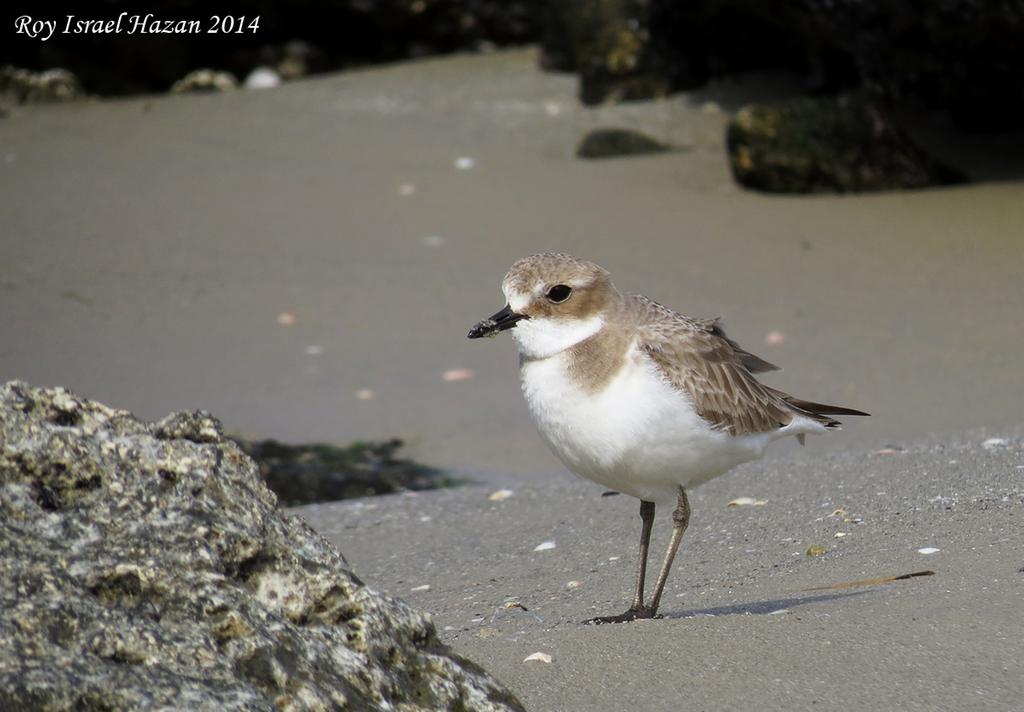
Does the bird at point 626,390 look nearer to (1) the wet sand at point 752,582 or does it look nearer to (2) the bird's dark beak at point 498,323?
(2) the bird's dark beak at point 498,323

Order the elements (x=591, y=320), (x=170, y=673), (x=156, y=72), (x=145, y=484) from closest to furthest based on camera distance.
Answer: (x=170, y=673) → (x=145, y=484) → (x=591, y=320) → (x=156, y=72)

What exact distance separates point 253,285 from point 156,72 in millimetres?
4934

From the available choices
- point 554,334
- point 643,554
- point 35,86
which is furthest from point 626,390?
point 35,86

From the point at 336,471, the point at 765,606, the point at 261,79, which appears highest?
the point at 765,606

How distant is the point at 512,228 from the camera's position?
9453mm

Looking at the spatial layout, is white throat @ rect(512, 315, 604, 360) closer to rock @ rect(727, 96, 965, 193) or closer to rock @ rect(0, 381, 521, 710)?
rock @ rect(0, 381, 521, 710)

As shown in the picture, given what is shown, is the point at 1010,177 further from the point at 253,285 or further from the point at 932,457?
the point at 253,285

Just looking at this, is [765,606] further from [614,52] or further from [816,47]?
[614,52]

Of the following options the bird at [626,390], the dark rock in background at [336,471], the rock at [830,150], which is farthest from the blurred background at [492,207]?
the bird at [626,390]

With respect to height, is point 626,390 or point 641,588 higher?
point 626,390

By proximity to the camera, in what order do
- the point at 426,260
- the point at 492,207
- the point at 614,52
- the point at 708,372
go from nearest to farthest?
the point at 708,372, the point at 426,260, the point at 492,207, the point at 614,52

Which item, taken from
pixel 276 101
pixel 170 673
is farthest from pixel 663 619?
pixel 276 101

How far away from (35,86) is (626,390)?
9760 mm

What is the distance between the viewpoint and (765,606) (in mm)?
3994
